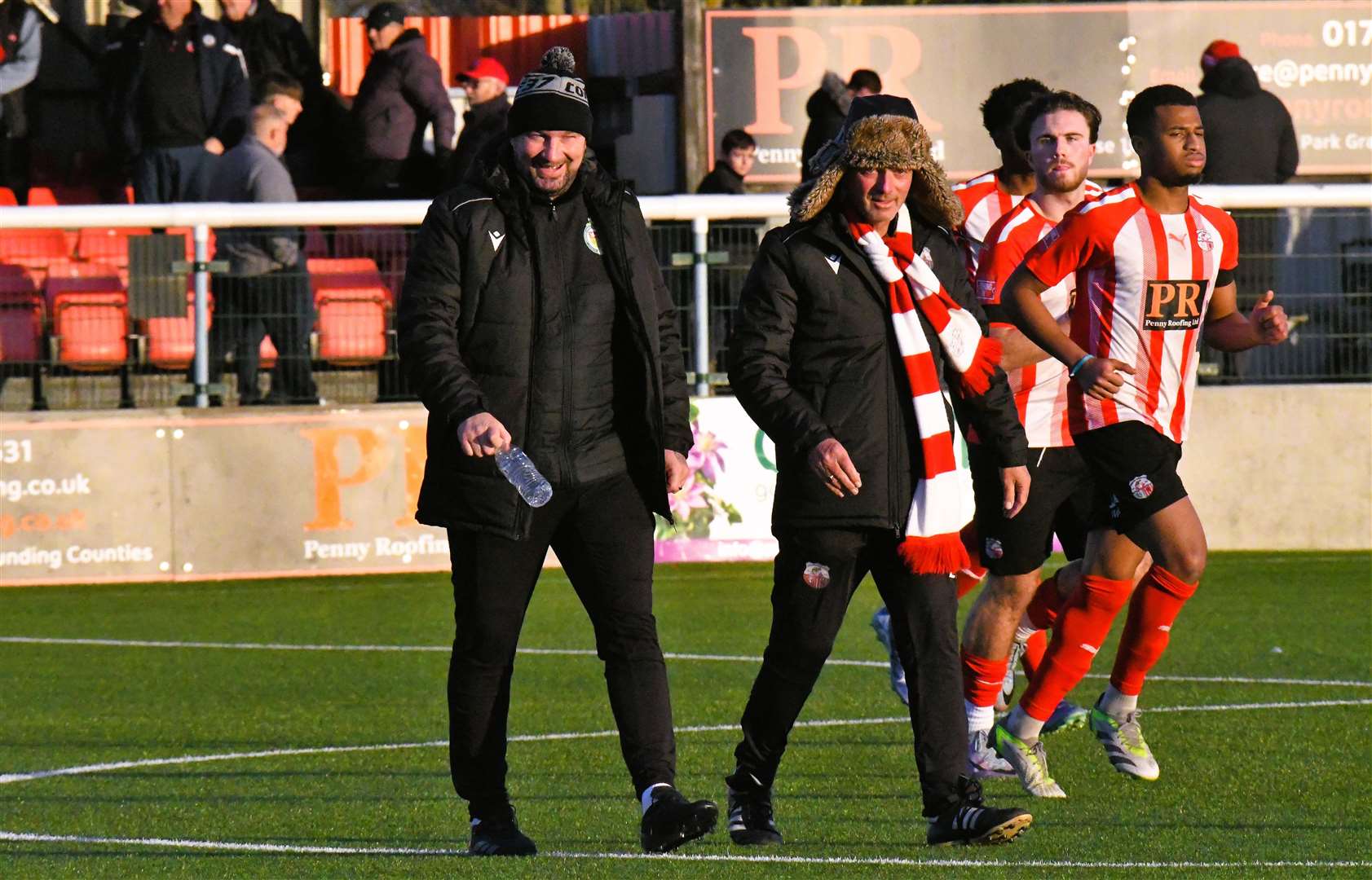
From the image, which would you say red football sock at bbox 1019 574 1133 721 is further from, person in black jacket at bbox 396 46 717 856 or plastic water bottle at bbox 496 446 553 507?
plastic water bottle at bbox 496 446 553 507

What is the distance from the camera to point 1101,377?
7.38m

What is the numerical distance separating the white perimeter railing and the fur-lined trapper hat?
25.9 feet

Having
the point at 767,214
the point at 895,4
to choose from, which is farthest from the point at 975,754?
the point at 895,4

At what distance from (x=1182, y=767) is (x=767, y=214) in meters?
7.37

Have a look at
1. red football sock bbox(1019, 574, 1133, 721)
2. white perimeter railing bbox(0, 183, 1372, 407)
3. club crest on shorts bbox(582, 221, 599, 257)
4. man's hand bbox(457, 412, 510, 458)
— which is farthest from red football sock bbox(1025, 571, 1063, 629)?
white perimeter railing bbox(0, 183, 1372, 407)

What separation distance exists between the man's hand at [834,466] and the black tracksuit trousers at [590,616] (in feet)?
1.75

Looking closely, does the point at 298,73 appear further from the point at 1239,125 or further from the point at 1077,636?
the point at 1077,636

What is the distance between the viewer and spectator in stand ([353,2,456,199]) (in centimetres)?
1597

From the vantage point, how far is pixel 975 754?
7.78 metres

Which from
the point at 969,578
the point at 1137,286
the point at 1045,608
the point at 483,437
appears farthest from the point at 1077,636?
the point at 483,437

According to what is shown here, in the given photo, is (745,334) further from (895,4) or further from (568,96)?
(895,4)

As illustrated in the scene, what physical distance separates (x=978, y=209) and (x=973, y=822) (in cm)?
282

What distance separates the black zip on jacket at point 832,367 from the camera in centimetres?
641

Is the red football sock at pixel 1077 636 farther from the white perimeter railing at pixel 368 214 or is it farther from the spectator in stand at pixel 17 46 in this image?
the spectator in stand at pixel 17 46
